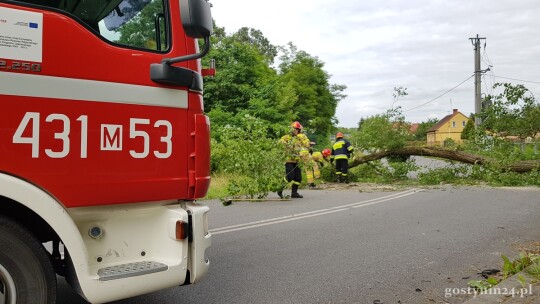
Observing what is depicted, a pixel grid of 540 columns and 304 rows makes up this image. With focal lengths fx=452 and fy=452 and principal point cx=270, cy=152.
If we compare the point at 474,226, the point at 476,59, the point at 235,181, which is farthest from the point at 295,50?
the point at 474,226

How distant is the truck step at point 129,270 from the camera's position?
2.65 meters

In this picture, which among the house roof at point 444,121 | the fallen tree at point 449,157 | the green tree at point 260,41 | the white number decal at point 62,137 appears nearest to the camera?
the white number decal at point 62,137

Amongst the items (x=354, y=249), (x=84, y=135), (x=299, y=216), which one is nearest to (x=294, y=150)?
(x=299, y=216)

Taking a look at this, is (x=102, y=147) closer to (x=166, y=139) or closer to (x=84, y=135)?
(x=84, y=135)

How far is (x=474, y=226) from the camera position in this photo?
22.8ft

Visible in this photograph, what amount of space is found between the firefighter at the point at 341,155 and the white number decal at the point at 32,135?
486 inches

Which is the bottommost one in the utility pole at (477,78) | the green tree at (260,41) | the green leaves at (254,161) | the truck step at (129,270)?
the truck step at (129,270)

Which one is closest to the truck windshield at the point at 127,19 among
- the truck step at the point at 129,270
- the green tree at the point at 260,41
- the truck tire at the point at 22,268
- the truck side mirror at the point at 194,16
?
the truck side mirror at the point at 194,16

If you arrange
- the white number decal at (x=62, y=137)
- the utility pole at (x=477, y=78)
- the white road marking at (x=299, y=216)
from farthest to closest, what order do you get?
1. the utility pole at (x=477, y=78)
2. the white road marking at (x=299, y=216)
3. the white number decal at (x=62, y=137)

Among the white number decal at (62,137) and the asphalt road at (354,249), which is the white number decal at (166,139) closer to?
the white number decal at (62,137)

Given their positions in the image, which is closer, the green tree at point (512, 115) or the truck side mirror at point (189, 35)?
the truck side mirror at point (189, 35)

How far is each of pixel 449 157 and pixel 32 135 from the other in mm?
13900

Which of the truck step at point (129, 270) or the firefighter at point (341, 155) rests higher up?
the firefighter at point (341, 155)

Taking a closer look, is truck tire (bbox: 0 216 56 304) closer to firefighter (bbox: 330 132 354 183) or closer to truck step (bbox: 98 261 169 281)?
truck step (bbox: 98 261 169 281)
